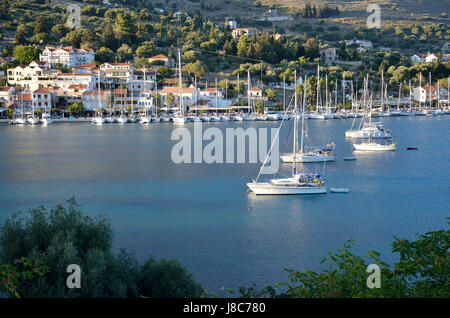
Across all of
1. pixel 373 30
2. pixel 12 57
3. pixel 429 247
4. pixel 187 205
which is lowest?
pixel 187 205

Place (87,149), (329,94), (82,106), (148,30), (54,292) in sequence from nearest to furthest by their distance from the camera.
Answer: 1. (54,292)
2. (87,149)
3. (82,106)
4. (329,94)
5. (148,30)

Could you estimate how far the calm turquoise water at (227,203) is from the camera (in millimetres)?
11570

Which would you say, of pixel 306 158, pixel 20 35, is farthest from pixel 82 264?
pixel 20 35

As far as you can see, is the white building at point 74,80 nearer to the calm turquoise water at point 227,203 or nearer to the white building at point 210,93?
the white building at point 210,93

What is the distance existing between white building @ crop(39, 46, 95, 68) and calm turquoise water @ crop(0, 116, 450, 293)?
32.2m

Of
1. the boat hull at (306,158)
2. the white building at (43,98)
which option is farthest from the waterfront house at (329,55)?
the boat hull at (306,158)

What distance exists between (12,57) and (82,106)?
55.1 feet

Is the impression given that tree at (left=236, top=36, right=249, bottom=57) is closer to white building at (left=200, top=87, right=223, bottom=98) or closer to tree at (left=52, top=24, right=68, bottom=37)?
white building at (left=200, top=87, right=223, bottom=98)

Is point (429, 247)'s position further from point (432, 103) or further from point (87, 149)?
point (432, 103)

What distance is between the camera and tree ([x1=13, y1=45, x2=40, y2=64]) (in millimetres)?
58031

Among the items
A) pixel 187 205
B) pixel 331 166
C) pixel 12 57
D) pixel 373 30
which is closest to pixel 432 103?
pixel 373 30

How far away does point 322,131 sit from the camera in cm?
3803
